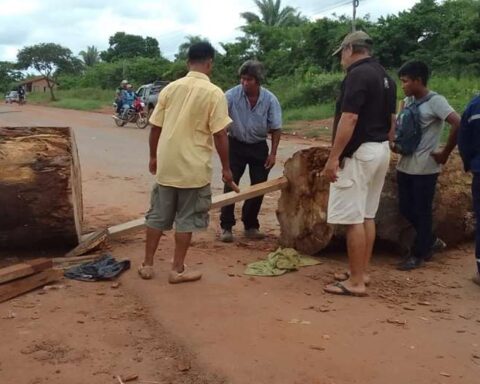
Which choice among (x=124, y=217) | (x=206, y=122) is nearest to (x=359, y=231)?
(x=206, y=122)

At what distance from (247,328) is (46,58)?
2355 inches

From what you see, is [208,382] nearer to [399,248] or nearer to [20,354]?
[20,354]

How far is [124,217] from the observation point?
22.4 ft

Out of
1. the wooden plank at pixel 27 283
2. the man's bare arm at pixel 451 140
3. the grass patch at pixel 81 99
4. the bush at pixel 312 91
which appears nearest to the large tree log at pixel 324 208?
the man's bare arm at pixel 451 140

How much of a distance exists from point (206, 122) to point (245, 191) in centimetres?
110

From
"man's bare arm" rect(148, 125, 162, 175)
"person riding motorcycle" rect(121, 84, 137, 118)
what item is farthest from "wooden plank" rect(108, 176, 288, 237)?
"person riding motorcycle" rect(121, 84, 137, 118)

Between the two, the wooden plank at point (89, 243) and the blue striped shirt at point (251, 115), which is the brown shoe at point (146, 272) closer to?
the wooden plank at point (89, 243)

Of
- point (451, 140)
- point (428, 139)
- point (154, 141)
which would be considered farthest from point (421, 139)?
point (154, 141)

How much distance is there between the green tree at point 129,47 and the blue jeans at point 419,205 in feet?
203

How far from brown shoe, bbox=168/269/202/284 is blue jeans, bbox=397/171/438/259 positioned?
69.6 inches

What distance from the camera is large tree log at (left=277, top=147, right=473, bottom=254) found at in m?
5.18

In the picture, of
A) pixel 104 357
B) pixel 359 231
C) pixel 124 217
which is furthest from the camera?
pixel 124 217

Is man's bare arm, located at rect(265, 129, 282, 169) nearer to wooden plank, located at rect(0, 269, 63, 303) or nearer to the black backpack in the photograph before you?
the black backpack

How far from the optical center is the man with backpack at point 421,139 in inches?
188
